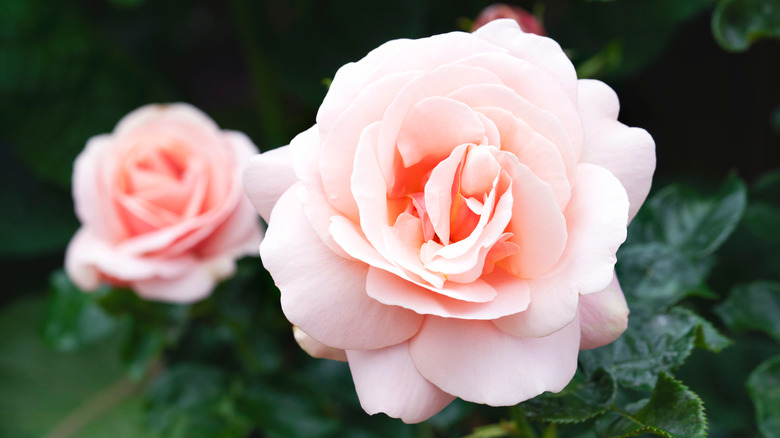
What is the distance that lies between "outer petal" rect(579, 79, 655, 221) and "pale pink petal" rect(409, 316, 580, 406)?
0.10 metres

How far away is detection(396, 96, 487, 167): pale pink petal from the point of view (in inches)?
16.1

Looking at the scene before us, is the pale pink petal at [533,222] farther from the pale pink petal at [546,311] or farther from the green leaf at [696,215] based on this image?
the green leaf at [696,215]

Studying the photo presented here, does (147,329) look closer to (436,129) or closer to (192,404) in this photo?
(192,404)

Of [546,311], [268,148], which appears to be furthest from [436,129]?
[268,148]

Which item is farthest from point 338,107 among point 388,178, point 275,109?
point 275,109

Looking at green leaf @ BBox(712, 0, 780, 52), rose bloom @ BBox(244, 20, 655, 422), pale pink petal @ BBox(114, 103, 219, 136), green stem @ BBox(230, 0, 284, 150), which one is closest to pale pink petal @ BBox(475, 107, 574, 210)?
rose bloom @ BBox(244, 20, 655, 422)

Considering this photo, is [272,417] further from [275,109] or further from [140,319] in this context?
[275,109]

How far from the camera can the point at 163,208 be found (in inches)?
31.0

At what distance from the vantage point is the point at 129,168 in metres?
0.79

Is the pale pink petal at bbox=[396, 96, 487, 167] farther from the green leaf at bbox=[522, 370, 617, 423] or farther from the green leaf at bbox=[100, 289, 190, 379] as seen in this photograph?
the green leaf at bbox=[100, 289, 190, 379]

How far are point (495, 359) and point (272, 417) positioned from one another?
0.47 meters

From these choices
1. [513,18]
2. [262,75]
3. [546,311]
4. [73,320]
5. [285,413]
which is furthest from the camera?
[262,75]

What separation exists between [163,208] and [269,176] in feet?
1.26

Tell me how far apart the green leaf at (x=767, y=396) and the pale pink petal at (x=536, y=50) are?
1.20 feet
